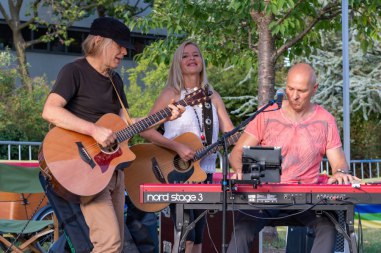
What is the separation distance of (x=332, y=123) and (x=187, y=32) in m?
4.92

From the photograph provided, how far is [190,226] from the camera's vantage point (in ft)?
17.3

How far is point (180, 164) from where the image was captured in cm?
670

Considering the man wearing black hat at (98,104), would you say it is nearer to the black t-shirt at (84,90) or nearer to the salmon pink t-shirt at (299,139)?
the black t-shirt at (84,90)

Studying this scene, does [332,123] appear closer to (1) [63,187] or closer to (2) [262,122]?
(2) [262,122]

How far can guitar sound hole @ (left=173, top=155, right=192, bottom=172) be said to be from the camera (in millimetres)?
6625

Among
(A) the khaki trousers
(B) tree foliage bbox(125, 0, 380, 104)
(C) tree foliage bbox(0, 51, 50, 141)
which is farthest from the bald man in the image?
(C) tree foliage bbox(0, 51, 50, 141)

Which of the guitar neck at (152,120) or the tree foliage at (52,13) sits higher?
the tree foliage at (52,13)

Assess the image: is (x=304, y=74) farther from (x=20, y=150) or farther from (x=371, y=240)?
(x=20, y=150)

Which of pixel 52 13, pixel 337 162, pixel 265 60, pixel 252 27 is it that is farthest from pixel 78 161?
pixel 52 13

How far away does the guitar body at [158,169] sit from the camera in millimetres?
6574

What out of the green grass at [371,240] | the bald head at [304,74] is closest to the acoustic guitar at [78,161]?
the bald head at [304,74]

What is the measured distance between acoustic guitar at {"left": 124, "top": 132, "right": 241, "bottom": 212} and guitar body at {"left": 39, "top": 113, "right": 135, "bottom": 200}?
0.95m

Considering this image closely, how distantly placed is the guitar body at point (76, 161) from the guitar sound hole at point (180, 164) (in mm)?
967

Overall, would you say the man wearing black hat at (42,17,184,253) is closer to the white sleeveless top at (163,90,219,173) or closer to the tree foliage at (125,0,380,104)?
the white sleeveless top at (163,90,219,173)
